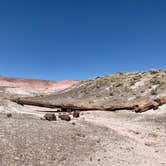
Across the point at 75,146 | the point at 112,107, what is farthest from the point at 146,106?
the point at 75,146

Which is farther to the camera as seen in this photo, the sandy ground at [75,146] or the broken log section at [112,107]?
the broken log section at [112,107]

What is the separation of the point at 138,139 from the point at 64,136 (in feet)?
13.3

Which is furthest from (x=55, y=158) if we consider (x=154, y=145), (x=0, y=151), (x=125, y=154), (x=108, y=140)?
(x=154, y=145)

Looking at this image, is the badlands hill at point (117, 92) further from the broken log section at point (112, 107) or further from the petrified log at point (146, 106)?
the petrified log at point (146, 106)

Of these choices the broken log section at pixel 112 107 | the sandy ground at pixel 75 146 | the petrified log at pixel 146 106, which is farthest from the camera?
the broken log section at pixel 112 107

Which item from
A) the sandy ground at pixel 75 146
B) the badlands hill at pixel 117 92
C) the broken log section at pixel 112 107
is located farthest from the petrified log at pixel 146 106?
the sandy ground at pixel 75 146

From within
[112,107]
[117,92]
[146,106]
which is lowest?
[112,107]

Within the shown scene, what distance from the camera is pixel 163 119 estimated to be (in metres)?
20.4

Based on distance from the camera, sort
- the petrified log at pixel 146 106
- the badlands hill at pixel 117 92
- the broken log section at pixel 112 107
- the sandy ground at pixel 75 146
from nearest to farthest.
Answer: the sandy ground at pixel 75 146 < the petrified log at pixel 146 106 < the broken log section at pixel 112 107 < the badlands hill at pixel 117 92

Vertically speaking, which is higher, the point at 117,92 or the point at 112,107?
the point at 117,92

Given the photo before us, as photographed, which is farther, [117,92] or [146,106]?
[117,92]

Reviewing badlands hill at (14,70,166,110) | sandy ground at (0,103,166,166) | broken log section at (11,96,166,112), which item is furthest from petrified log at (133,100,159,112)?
sandy ground at (0,103,166,166)

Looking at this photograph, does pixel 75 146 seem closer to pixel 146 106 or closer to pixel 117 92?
pixel 146 106

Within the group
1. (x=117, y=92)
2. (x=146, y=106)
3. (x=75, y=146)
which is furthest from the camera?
(x=117, y=92)
